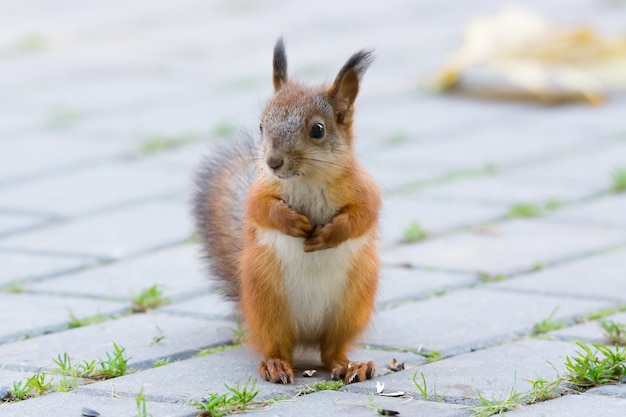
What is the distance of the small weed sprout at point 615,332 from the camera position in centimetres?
404

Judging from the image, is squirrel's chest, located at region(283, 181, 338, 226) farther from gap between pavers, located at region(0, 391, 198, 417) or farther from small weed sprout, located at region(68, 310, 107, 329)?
small weed sprout, located at region(68, 310, 107, 329)

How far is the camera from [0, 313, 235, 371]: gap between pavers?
13.1ft

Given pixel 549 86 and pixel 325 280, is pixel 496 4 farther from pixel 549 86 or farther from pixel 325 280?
pixel 325 280

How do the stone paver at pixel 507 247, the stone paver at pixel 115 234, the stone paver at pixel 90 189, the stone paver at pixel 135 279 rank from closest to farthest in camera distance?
the stone paver at pixel 135 279 → the stone paver at pixel 507 247 → the stone paver at pixel 115 234 → the stone paver at pixel 90 189

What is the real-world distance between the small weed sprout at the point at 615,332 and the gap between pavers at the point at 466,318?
0.26m

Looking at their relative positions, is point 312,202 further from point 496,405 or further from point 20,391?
point 20,391

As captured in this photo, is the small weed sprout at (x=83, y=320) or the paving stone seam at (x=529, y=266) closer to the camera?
the small weed sprout at (x=83, y=320)

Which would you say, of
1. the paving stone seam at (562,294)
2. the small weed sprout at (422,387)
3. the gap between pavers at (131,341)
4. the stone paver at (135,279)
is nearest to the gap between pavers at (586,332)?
the paving stone seam at (562,294)

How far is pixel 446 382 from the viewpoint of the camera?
12.1ft

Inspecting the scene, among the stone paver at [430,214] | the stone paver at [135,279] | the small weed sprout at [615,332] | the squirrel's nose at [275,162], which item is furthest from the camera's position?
the stone paver at [430,214]

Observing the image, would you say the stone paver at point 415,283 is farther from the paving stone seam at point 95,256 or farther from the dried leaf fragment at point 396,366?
the paving stone seam at point 95,256

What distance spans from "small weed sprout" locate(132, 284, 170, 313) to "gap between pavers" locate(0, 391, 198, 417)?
1.02 meters

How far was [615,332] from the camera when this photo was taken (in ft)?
13.4

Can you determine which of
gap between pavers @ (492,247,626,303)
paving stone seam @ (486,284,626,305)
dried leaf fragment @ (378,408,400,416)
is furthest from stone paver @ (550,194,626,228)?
dried leaf fragment @ (378,408,400,416)
